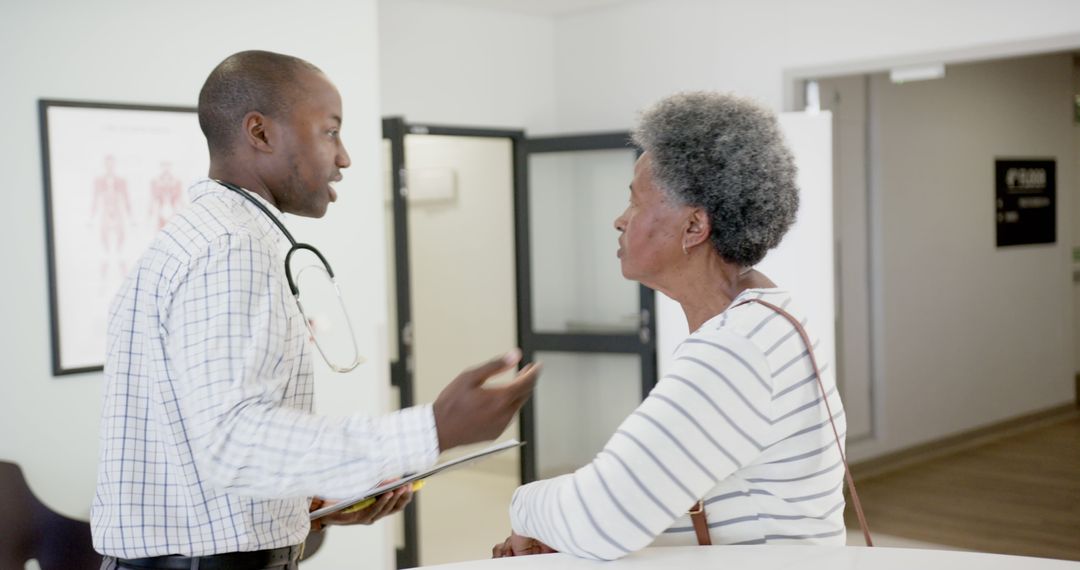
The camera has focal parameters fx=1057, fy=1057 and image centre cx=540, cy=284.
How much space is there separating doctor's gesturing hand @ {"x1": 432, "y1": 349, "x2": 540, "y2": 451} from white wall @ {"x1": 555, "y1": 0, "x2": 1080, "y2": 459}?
376 centimetres

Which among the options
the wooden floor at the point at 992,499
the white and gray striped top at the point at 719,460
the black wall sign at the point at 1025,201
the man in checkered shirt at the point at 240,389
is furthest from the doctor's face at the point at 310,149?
the black wall sign at the point at 1025,201

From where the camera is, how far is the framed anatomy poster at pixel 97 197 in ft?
11.0

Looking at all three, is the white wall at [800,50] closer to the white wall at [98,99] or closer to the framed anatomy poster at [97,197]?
the white wall at [98,99]

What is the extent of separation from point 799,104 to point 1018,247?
11.0 feet

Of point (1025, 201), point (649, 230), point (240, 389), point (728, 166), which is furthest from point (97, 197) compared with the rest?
point (1025, 201)

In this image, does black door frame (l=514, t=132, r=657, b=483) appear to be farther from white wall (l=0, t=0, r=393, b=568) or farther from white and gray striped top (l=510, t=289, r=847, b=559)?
white and gray striped top (l=510, t=289, r=847, b=559)

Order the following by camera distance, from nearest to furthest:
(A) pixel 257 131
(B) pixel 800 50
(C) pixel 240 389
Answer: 1. (C) pixel 240 389
2. (A) pixel 257 131
3. (B) pixel 800 50

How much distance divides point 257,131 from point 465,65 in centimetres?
453

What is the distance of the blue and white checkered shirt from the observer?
131 centimetres

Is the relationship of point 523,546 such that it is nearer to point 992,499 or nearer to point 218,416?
point 218,416

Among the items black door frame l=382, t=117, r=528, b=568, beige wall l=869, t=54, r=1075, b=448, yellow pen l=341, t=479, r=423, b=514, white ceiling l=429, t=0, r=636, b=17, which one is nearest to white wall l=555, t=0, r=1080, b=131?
white ceiling l=429, t=0, r=636, b=17

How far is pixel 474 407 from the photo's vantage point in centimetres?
133

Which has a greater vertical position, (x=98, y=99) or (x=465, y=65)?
(x=465, y=65)

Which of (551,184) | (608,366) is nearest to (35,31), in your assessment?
(551,184)
